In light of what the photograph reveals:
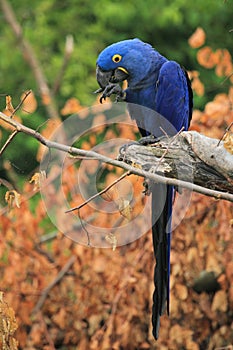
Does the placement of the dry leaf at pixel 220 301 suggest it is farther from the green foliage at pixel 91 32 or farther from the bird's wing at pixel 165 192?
the green foliage at pixel 91 32

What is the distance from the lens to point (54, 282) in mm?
3283

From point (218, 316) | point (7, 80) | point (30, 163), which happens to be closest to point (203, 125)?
point (218, 316)

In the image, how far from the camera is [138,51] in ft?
8.48

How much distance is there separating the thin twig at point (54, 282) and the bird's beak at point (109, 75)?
1043mm

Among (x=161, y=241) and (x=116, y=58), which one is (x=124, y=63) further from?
(x=161, y=241)

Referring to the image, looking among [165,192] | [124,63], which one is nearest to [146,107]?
[124,63]

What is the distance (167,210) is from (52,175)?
40.1 inches

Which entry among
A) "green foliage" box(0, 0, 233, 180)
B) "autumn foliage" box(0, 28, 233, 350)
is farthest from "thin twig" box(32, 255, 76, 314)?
"green foliage" box(0, 0, 233, 180)

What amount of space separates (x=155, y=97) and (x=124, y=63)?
0.63 feet

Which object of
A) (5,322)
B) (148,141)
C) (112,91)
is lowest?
(5,322)

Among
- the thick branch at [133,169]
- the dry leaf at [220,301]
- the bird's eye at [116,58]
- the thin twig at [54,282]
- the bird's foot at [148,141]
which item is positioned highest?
the bird's eye at [116,58]

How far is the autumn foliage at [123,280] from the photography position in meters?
3.09

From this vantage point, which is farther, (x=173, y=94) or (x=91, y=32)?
(x=91, y=32)

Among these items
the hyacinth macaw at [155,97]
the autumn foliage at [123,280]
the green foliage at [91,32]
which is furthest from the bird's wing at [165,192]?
the green foliage at [91,32]
